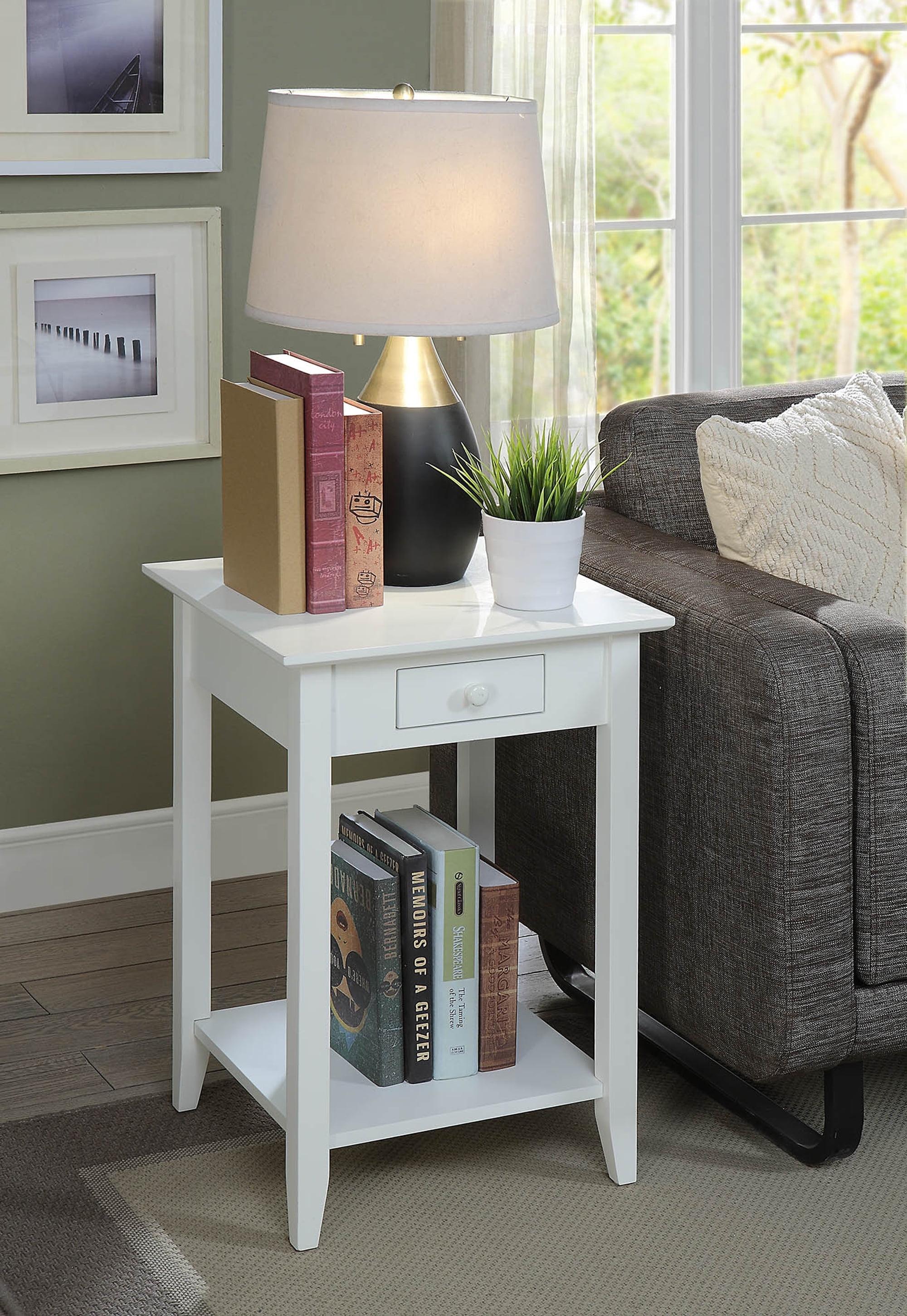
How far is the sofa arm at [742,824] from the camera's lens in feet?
5.80

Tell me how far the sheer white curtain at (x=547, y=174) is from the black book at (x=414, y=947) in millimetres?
1196

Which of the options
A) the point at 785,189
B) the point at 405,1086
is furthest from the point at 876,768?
the point at 785,189

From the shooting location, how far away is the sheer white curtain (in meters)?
2.72

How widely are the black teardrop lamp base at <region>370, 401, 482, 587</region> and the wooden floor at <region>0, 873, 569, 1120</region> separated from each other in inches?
30.2

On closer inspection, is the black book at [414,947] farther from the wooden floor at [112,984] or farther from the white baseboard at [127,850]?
the white baseboard at [127,850]

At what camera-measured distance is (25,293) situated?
2459 millimetres

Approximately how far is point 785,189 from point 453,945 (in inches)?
176

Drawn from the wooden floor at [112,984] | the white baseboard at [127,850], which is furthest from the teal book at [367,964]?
the white baseboard at [127,850]

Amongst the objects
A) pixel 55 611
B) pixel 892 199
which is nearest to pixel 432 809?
pixel 55 611

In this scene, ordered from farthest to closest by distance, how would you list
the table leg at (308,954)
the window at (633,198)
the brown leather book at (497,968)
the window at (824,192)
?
the window at (824,192) → the window at (633,198) → the brown leather book at (497,968) → the table leg at (308,954)

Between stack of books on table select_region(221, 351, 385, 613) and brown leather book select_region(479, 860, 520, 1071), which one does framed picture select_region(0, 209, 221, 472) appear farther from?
brown leather book select_region(479, 860, 520, 1071)

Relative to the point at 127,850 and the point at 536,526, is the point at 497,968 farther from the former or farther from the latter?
the point at 127,850

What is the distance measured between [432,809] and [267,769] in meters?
0.54

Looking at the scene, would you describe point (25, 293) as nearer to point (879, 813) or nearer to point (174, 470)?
point (174, 470)
